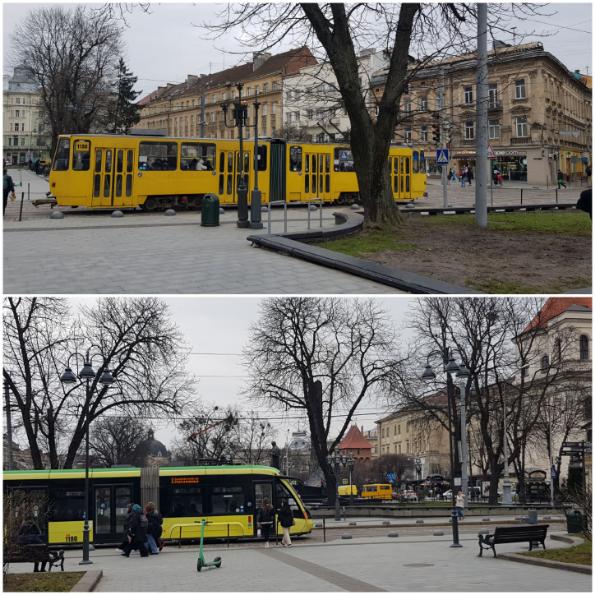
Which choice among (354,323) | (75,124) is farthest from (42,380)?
(75,124)

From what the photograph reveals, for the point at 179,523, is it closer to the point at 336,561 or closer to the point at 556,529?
the point at 336,561

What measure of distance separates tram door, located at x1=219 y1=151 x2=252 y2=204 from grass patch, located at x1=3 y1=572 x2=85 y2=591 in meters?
24.6

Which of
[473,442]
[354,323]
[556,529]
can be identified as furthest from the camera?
[473,442]

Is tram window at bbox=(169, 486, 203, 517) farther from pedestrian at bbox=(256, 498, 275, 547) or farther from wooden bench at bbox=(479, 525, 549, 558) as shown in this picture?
wooden bench at bbox=(479, 525, 549, 558)

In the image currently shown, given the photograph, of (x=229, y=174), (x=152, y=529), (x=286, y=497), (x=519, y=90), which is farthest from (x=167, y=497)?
(x=519, y=90)

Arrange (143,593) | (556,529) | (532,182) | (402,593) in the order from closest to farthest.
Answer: (402,593)
(143,593)
(556,529)
(532,182)

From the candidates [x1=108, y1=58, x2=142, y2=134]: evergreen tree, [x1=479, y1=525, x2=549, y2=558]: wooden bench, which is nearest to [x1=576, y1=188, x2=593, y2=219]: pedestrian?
[x1=479, y1=525, x2=549, y2=558]: wooden bench

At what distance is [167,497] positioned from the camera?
74.5 ft

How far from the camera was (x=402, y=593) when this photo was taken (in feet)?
32.9

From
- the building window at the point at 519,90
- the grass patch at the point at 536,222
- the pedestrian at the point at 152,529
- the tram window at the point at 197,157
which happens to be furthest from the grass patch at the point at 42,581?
the building window at the point at 519,90

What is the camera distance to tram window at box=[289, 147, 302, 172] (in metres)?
Answer: 38.0

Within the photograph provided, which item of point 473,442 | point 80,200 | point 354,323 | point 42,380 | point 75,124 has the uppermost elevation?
point 75,124

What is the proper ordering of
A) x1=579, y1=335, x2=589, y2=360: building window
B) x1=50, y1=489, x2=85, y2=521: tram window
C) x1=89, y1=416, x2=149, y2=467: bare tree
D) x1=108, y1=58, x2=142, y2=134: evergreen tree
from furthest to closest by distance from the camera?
x1=108, y1=58, x2=142, y2=134: evergreen tree → x1=89, y1=416, x2=149, y2=467: bare tree → x1=579, y1=335, x2=589, y2=360: building window → x1=50, y1=489, x2=85, y2=521: tram window

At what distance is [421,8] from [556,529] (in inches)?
627
